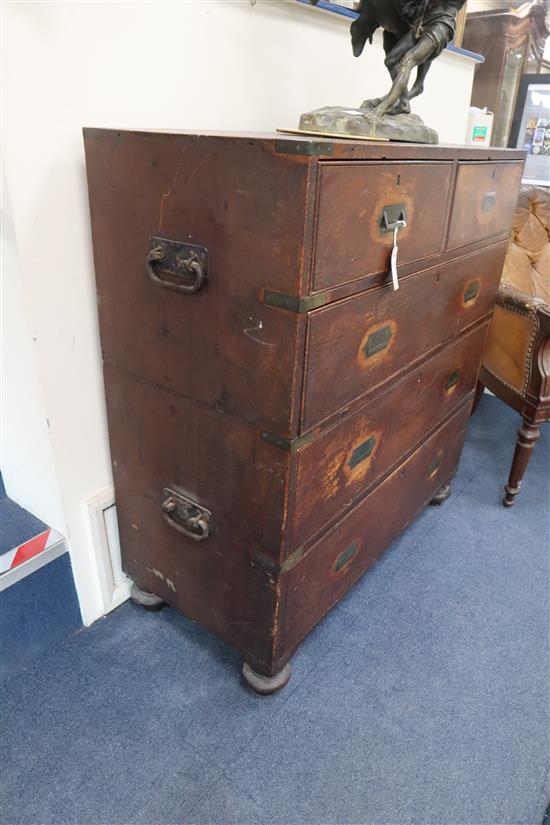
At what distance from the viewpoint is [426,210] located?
3.43ft

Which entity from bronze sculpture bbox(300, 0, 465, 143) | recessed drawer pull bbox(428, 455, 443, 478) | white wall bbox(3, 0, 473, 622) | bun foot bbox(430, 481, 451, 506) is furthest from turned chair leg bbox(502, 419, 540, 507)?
white wall bbox(3, 0, 473, 622)

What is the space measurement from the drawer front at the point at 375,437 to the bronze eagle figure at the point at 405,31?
1.78 feet

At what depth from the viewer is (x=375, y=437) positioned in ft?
3.85

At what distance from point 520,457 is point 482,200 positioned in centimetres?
85

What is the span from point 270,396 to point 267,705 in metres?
0.72

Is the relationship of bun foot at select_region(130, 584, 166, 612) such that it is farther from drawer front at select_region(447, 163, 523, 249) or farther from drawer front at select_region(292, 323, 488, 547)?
drawer front at select_region(447, 163, 523, 249)

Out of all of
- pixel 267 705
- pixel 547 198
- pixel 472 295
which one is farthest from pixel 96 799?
pixel 547 198

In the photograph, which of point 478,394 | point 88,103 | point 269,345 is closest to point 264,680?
point 269,345

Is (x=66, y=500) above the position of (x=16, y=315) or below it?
below

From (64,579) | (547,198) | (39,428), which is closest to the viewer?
(39,428)

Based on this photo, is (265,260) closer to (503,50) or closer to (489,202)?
(489,202)

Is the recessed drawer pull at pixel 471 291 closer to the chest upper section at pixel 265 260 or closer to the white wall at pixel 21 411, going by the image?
the chest upper section at pixel 265 260

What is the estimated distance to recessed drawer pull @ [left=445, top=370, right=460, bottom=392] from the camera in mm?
1475

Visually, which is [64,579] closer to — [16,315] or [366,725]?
[16,315]
